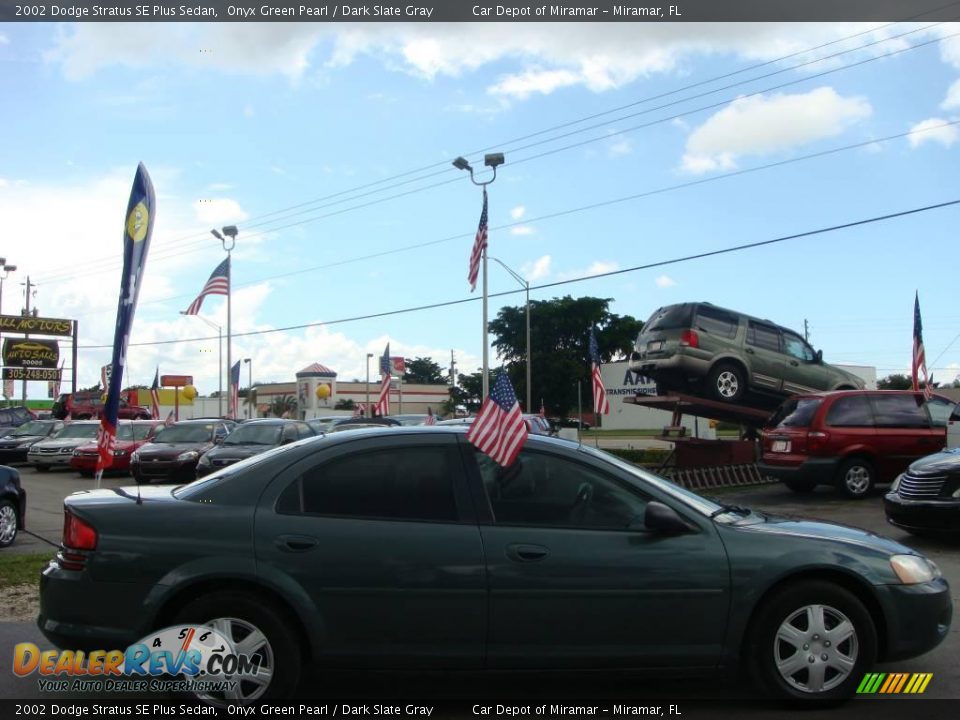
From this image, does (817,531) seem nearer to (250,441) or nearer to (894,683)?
(894,683)

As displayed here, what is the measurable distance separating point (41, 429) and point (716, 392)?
72.4 feet

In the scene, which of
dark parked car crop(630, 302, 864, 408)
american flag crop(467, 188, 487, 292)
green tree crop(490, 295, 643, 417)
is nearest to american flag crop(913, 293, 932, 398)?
dark parked car crop(630, 302, 864, 408)

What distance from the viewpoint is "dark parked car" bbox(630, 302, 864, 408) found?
18516mm

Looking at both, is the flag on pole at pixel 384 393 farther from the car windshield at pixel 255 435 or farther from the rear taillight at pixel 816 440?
the rear taillight at pixel 816 440

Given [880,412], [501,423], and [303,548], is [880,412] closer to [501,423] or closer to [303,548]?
[501,423]

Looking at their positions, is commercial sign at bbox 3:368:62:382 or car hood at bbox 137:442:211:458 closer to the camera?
car hood at bbox 137:442:211:458

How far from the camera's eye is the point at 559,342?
2741 inches

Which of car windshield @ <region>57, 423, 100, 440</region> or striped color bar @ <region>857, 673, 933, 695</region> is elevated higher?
car windshield @ <region>57, 423, 100, 440</region>

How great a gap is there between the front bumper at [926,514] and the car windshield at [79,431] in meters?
22.2

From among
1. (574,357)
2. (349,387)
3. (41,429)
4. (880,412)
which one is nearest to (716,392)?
(880,412)

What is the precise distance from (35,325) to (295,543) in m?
52.2

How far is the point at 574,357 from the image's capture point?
222 ft

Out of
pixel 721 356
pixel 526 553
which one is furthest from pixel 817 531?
pixel 721 356

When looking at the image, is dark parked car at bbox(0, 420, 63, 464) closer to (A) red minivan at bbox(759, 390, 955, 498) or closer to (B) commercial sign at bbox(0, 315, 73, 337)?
(A) red minivan at bbox(759, 390, 955, 498)
